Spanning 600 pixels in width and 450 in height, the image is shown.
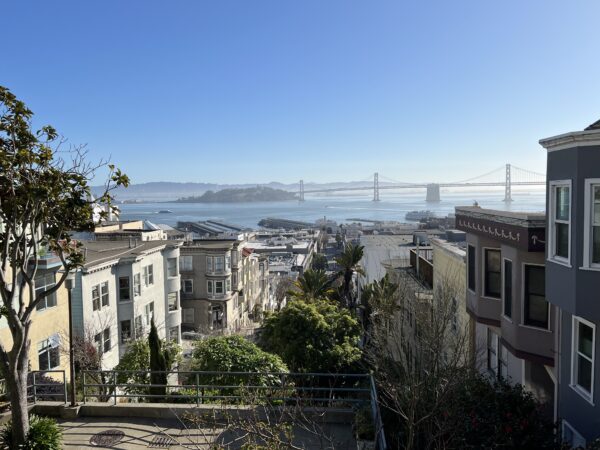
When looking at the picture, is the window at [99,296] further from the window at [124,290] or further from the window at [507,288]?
the window at [507,288]

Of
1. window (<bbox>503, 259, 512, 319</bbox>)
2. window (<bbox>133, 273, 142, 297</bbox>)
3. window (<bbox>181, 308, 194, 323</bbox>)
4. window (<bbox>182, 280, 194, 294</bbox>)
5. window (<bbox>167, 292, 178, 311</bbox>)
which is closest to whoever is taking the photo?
window (<bbox>503, 259, 512, 319</bbox>)

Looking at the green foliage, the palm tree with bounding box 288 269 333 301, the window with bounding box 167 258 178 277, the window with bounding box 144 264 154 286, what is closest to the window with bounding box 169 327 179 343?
the window with bounding box 167 258 178 277

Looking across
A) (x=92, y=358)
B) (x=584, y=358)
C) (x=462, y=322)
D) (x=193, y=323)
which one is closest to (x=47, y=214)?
(x=584, y=358)

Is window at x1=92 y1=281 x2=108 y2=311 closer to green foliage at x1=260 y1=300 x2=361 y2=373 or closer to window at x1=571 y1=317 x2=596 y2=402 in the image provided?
green foliage at x1=260 y1=300 x2=361 y2=373

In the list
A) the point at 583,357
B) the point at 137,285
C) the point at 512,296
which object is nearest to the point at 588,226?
the point at 583,357

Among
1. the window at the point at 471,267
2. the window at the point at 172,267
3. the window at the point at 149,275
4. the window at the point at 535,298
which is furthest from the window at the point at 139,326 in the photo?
the window at the point at 535,298

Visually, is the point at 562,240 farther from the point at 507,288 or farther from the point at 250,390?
the point at 250,390
